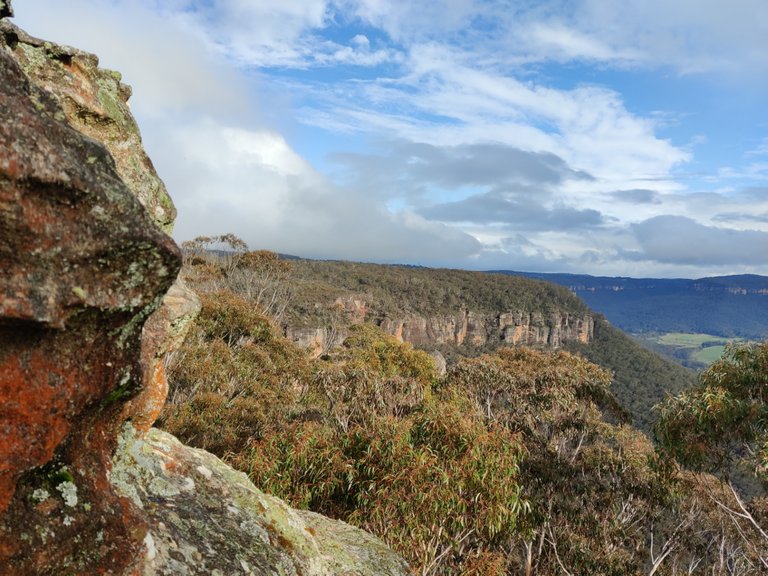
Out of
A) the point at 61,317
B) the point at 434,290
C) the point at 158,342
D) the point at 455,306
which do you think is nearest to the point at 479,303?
the point at 455,306

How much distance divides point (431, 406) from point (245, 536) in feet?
22.9

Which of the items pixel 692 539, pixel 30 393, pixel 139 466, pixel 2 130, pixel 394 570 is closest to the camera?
pixel 2 130

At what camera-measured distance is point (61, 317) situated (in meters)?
2.97

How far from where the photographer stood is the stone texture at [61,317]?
284cm

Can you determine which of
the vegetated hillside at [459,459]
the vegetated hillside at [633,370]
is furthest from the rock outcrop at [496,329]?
the vegetated hillside at [459,459]

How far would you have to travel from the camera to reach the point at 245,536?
17.3 ft

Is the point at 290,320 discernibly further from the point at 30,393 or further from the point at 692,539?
the point at 30,393

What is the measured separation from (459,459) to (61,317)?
25.8ft

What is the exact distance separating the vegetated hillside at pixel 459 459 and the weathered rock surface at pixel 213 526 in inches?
104

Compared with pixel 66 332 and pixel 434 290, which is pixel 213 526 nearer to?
pixel 66 332

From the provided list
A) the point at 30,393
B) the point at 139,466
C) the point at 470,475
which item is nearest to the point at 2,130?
the point at 30,393

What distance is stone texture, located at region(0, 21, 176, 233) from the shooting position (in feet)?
18.4

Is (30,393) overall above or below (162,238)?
below

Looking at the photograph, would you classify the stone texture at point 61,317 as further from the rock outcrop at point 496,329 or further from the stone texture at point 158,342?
the rock outcrop at point 496,329
